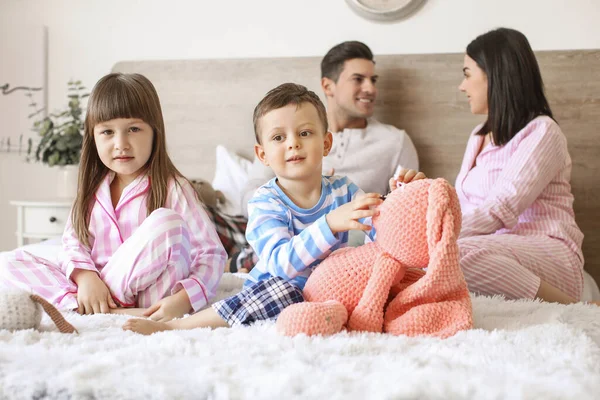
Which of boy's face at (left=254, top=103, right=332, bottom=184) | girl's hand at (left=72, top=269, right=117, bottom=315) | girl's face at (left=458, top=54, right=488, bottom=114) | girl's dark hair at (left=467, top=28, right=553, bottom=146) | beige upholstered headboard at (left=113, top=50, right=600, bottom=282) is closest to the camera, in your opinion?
boy's face at (left=254, top=103, right=332, bottom=184)

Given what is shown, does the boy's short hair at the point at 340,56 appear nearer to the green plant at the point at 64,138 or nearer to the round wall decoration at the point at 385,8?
the round wall decoration at the point at 385,8

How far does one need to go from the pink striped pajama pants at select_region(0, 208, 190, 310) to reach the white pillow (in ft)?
3.14

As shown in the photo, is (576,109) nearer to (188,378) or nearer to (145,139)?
(145,139)

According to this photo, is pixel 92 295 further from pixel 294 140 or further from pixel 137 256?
pixel 294 140

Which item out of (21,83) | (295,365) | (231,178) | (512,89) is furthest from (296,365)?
(21,83)

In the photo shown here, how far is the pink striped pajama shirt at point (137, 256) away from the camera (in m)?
1.36

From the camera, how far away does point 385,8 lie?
2547 mm

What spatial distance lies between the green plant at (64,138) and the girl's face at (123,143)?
1.35m

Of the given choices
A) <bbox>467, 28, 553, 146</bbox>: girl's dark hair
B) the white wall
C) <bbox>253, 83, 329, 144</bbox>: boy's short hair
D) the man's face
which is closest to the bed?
<bbox>253, 83, 329, 144</bbox>: boy's short hair

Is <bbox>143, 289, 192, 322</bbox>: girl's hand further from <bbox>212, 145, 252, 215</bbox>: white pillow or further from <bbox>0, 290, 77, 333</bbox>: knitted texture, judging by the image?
<bbox>212, 145, 252, 215</bbox>: white pillow

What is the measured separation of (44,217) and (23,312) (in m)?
1.68

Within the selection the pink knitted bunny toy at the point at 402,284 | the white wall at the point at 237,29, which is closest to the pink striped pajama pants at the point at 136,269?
the pink knitted bunny toy at the point at 402,284

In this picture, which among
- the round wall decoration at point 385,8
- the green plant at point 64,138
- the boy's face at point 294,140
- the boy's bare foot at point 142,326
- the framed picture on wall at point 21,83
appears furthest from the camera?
the framed picture on wall at point 21,83

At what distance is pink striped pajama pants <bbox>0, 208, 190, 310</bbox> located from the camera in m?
1.35
